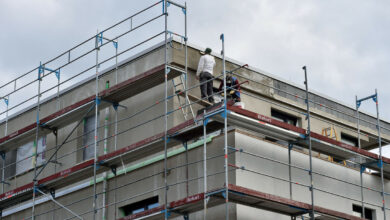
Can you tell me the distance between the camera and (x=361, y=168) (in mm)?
21422

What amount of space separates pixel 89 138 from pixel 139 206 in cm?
336

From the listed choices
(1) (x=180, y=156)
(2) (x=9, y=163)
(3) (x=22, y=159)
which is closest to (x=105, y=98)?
(1) (x=180, y=156)

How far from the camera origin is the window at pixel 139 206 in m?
20.3

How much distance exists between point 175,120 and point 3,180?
771cm

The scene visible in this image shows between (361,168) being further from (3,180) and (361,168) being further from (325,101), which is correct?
(3,180)

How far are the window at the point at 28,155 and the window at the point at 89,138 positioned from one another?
1.92m

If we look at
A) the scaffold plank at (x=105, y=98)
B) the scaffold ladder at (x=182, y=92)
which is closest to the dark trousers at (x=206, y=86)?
the scaffold ladder at (x=182, y=92)

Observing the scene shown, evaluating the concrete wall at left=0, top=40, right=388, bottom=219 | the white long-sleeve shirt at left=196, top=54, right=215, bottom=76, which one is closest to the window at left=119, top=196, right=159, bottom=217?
the concrete wall at left=0, top=40, right=388, bottom=219

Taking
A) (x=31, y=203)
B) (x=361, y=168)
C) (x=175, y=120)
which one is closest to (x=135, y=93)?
(x=175, y=120)

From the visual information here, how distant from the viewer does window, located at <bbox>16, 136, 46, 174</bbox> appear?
81.1 ft

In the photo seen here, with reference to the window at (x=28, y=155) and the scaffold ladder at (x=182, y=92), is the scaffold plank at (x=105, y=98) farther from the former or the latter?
the window at (x=28, y=155)

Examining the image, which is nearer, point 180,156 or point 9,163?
point 180,156

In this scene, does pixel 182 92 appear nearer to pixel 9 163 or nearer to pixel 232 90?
pixel 232 90

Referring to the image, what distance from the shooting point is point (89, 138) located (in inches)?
911
